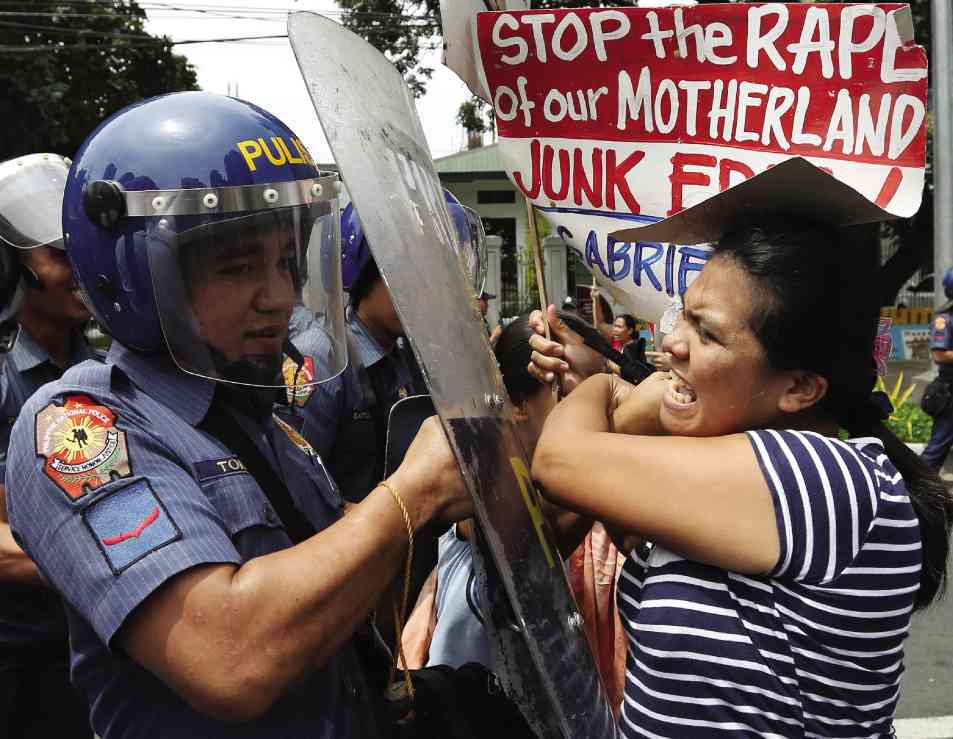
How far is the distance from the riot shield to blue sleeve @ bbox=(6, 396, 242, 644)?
1.23 feet

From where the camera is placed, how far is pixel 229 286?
4.95 feet

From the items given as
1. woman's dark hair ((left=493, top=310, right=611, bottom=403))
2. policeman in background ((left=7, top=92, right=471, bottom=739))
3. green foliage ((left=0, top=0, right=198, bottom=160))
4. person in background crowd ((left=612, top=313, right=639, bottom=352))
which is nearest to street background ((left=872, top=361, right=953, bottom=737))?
woman's dark hair ((left=493, top=310, right=611, bottom=403))

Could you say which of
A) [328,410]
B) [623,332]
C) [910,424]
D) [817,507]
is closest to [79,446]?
[817,507]

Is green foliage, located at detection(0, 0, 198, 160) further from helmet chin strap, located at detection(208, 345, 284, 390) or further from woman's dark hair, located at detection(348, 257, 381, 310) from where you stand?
helmet chin strap, located at detection(208, 345, 284, 390)

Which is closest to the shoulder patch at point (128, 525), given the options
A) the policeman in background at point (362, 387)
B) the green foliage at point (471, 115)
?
the policeman in background at point (362, 387)

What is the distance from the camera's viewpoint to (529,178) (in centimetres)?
186

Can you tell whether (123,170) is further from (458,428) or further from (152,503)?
(458,428)

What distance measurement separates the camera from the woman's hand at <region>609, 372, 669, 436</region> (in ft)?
5.14

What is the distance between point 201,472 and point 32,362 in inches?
58.8

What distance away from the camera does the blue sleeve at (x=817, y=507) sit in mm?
1216

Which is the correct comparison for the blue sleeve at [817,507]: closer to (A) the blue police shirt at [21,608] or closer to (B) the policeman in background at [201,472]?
(B) the policeman in background at [201,472]

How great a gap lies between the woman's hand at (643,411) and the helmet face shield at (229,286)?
60cm

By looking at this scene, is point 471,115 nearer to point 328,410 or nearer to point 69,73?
point 69,73

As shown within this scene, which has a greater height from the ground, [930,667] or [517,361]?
[517,361]
